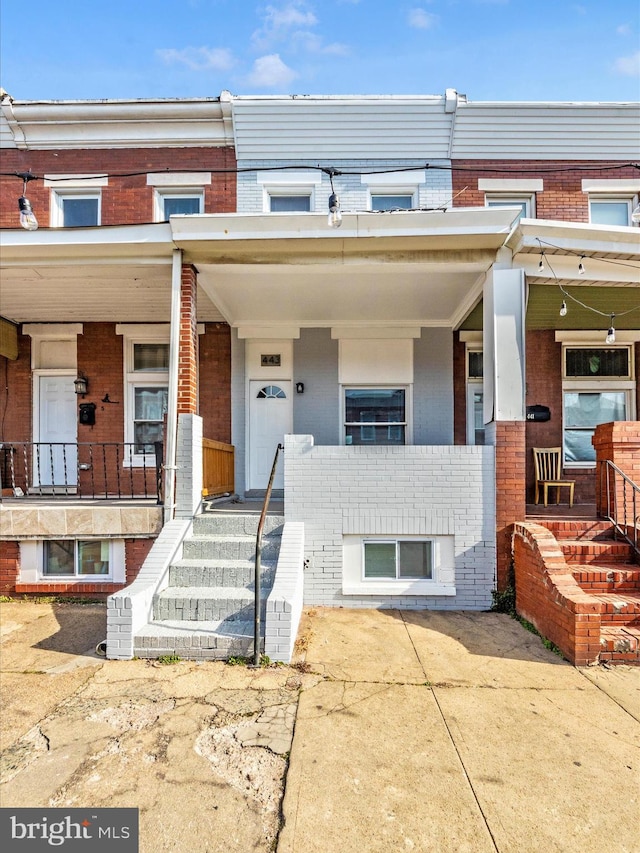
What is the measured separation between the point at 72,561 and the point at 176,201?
6187 millimetres

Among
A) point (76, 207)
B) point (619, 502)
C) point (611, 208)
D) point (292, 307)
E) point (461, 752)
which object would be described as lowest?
point (461, 752)

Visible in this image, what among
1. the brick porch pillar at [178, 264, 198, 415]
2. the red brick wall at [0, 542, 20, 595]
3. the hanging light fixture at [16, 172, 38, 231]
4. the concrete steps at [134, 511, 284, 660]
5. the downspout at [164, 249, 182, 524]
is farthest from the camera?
the red brick wall at [0, 542, 20, 595]

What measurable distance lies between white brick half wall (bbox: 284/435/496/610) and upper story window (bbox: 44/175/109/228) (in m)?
5.96

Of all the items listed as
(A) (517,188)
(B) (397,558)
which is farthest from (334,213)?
(A) (517,188)

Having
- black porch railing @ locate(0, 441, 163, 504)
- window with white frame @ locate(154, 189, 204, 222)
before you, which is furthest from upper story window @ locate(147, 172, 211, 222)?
black porch railing @ locate(0, 441, 163, 504)

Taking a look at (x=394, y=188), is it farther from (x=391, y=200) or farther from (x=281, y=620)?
(x=281, y=620)

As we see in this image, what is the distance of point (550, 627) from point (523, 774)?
208 cm

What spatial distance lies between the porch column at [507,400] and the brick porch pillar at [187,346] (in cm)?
367

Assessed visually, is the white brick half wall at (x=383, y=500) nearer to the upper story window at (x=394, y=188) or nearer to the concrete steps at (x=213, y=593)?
the concrete steps at (x=213, y=593)

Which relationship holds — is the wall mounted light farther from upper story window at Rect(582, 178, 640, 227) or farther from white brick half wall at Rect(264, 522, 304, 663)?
upper story window at Rect(582, 178, 640, 227)

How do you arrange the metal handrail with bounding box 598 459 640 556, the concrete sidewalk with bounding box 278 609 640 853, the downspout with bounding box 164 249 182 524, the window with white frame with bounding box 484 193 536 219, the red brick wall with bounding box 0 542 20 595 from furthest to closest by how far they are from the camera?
the window with white frame with bounding box 484 193 536 219 < the red brick wall with bounding box 0 542 20 595 < the downspout with bounding box 164 249 182 524 < the metal handrail with bounding box 598 459 640 556 < the concrete sidewalk with bounding box 278 609 640 853

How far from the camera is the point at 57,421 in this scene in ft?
27.5

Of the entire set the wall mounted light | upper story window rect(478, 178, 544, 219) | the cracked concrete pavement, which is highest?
upper story window rect(478, 178, 544, 219)

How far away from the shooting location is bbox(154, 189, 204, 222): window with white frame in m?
8.27
